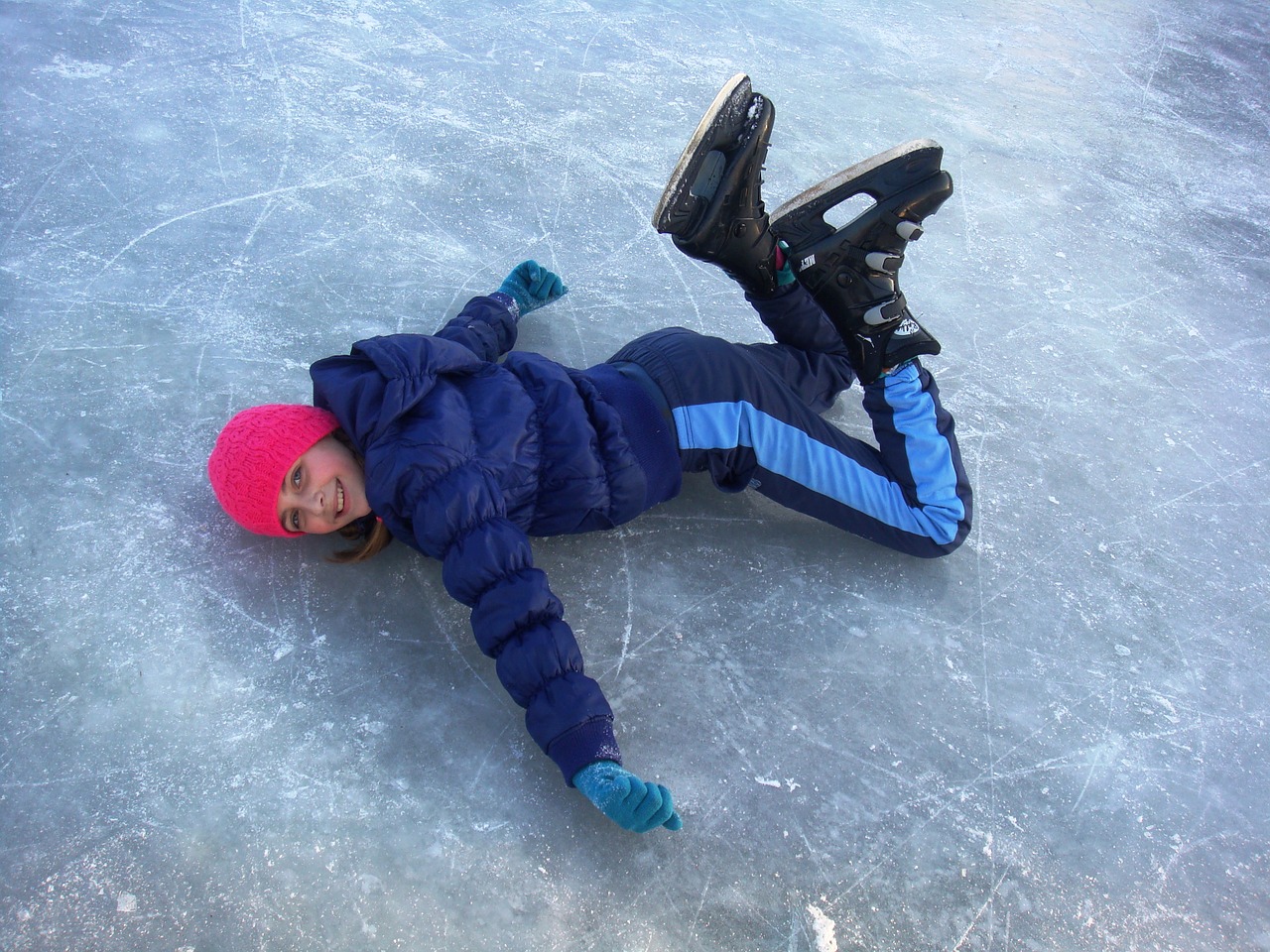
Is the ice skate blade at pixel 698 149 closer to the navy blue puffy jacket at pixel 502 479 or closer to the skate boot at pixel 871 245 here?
the skate boot at pixel 871 245

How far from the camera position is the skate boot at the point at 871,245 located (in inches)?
76.8

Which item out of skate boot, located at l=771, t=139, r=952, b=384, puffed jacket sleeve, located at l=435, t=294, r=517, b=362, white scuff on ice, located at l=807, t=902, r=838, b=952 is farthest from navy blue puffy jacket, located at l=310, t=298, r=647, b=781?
skate boot, located at l=771, t=139, r=952, b=384

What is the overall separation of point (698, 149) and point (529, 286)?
70cm

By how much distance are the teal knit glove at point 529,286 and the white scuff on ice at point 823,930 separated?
61.2 inches

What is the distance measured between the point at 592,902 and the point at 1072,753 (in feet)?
2.97

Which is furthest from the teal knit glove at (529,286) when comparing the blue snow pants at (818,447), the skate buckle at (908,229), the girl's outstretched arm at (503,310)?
the skate buckle at (908,229)

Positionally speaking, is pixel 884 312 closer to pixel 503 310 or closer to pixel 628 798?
pixel 503 310

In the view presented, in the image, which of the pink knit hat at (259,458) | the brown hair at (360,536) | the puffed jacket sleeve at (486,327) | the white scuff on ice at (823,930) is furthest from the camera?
the puffed jacket sleeve at (486,327)

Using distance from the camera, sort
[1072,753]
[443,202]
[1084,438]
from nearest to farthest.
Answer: [1072,753] < [1084,438] < [443,202]

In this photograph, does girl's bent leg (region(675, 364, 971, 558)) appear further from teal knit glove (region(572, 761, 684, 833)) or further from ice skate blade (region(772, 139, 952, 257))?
teal knit glove (region(572, 761, 684, 833))

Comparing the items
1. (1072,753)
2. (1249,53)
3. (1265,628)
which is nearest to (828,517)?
(1072,753)

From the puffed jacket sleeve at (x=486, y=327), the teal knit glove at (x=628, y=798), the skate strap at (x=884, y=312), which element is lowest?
the teal knit glove at (x=628, y=798)

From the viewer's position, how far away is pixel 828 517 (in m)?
1.99

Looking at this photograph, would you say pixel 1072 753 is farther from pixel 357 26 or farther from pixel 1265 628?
pixel 357 26
